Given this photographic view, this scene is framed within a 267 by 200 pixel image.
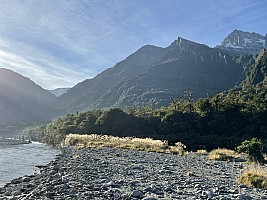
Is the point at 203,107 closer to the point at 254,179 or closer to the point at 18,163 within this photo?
the point at 18,163

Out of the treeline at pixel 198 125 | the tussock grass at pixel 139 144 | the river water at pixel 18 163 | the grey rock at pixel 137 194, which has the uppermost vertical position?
the treeline at pixel 198 125

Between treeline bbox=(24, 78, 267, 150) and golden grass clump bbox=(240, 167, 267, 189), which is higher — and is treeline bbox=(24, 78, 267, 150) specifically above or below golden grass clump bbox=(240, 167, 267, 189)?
above

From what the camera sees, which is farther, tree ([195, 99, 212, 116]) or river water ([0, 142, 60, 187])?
tree ([195, 99, 212, 116])

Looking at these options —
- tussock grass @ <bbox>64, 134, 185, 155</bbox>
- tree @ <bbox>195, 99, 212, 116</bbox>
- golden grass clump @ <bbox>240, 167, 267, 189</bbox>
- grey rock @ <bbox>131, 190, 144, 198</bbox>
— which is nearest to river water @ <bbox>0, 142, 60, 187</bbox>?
tussock grass @ <bbox>64, 134, 185, 155</bbox>

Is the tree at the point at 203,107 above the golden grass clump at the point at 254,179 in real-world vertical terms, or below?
above

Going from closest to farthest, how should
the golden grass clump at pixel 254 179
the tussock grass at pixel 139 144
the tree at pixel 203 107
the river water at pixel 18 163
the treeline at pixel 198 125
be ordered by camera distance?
the golden grass clump at pixel 254 179 → the river water at pixel 18 163 → the tussock grass at pixel 139 144 → the treeline at pixel 198 125 → the tree at pixel 203 107

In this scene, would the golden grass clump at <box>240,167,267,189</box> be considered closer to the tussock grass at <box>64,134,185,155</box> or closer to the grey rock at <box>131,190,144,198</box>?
the grey rock at <box>131,190,144,198</box>

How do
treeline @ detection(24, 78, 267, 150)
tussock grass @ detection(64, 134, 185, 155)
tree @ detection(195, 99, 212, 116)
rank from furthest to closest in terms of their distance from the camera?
tree @ detection(195, 99, 212, 116), treeline @ detection(24, 78, 267, 150), tussock grass @ detection(64, 134, 185, 155)

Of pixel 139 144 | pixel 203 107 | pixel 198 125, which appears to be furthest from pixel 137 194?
pixel 203 107

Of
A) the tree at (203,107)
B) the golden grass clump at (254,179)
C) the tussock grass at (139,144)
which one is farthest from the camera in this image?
the tree at (203,107)

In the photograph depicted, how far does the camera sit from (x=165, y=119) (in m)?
Result: 69.3

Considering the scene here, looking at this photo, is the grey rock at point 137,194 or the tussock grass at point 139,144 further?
the tussock grass at point 139,144

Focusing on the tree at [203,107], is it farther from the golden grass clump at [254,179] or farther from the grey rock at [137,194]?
the grey rock at [137,194]

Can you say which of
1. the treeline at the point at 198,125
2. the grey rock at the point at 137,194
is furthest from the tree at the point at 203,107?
the grey rock at the point at 137,194
